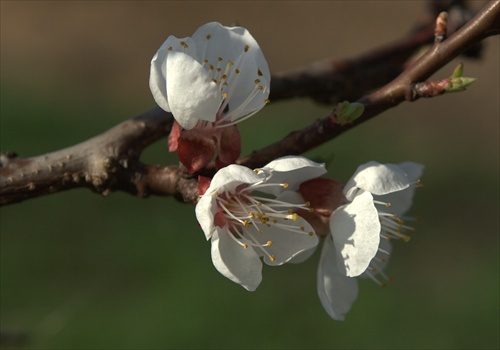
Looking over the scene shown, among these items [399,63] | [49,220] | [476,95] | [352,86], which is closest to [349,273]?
[352,86]

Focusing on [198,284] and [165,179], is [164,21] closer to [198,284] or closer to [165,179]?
[198,284]

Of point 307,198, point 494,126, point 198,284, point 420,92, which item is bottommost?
point 494,126

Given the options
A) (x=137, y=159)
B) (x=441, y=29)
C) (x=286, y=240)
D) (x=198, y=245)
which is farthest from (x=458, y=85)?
(x=198, y=245)

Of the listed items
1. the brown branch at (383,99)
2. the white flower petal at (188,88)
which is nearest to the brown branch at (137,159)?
the brown branch at (383,99)

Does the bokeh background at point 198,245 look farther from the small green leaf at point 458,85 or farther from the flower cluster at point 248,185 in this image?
the small green leaf at point 458,85

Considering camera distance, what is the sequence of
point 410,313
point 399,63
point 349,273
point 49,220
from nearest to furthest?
1. point 349,273
2. point 399,63
3. point 410,313
4. point 49,220

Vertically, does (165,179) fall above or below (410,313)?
above

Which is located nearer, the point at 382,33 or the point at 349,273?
the point at 349,273

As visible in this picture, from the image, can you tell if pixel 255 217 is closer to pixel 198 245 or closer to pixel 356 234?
pixel 356 234
